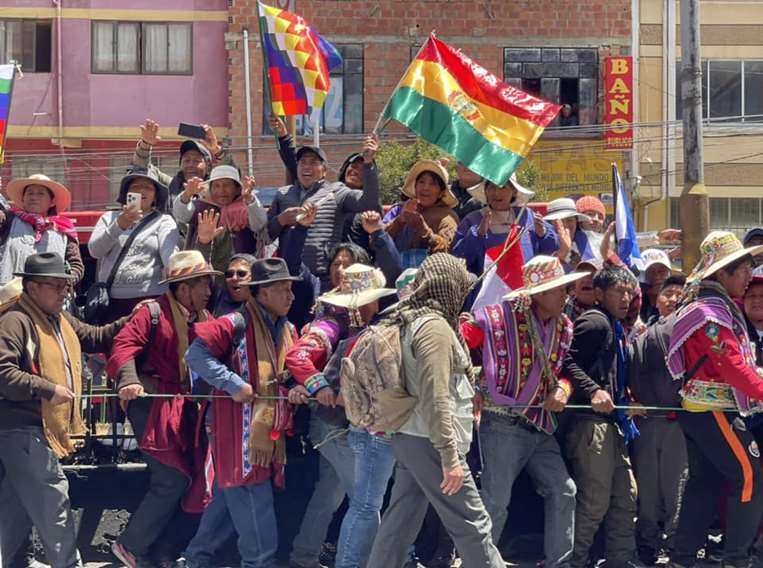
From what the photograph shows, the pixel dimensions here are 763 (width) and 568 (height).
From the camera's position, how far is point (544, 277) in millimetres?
7758

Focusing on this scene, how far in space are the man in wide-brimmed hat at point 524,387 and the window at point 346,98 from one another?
1044 inches

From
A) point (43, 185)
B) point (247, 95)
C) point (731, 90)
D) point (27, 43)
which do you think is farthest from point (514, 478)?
point (27, 43)

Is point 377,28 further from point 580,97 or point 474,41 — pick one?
point 580,97

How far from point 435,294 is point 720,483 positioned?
2.56 m

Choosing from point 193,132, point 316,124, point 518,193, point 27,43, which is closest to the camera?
point 518,193

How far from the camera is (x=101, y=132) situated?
113 ft

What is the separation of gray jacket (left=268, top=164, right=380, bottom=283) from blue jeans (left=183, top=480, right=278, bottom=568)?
6.16 feet

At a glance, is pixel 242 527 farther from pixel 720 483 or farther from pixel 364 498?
pixel 720 483

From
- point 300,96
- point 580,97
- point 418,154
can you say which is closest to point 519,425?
point 300,96

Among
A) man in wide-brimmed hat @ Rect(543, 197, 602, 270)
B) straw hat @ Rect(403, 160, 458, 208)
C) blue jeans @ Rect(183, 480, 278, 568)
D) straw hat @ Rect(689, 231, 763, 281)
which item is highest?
straw hat @ Rect(403, 160, 458, 208)

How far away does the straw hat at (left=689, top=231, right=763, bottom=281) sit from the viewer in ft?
25.9

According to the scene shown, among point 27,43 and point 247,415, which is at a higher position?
point 27,43

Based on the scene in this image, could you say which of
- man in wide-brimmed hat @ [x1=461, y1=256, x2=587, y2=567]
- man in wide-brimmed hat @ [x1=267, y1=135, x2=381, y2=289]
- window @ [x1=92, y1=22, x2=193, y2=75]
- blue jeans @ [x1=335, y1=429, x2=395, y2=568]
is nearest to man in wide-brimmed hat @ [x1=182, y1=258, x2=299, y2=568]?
blue jeans @ [x1=335, y1=429, x2=395, y2=568]

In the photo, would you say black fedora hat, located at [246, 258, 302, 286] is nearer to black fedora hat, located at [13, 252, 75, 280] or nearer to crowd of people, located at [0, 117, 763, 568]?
crowd of people, located at [0, 117, 763, 568]
